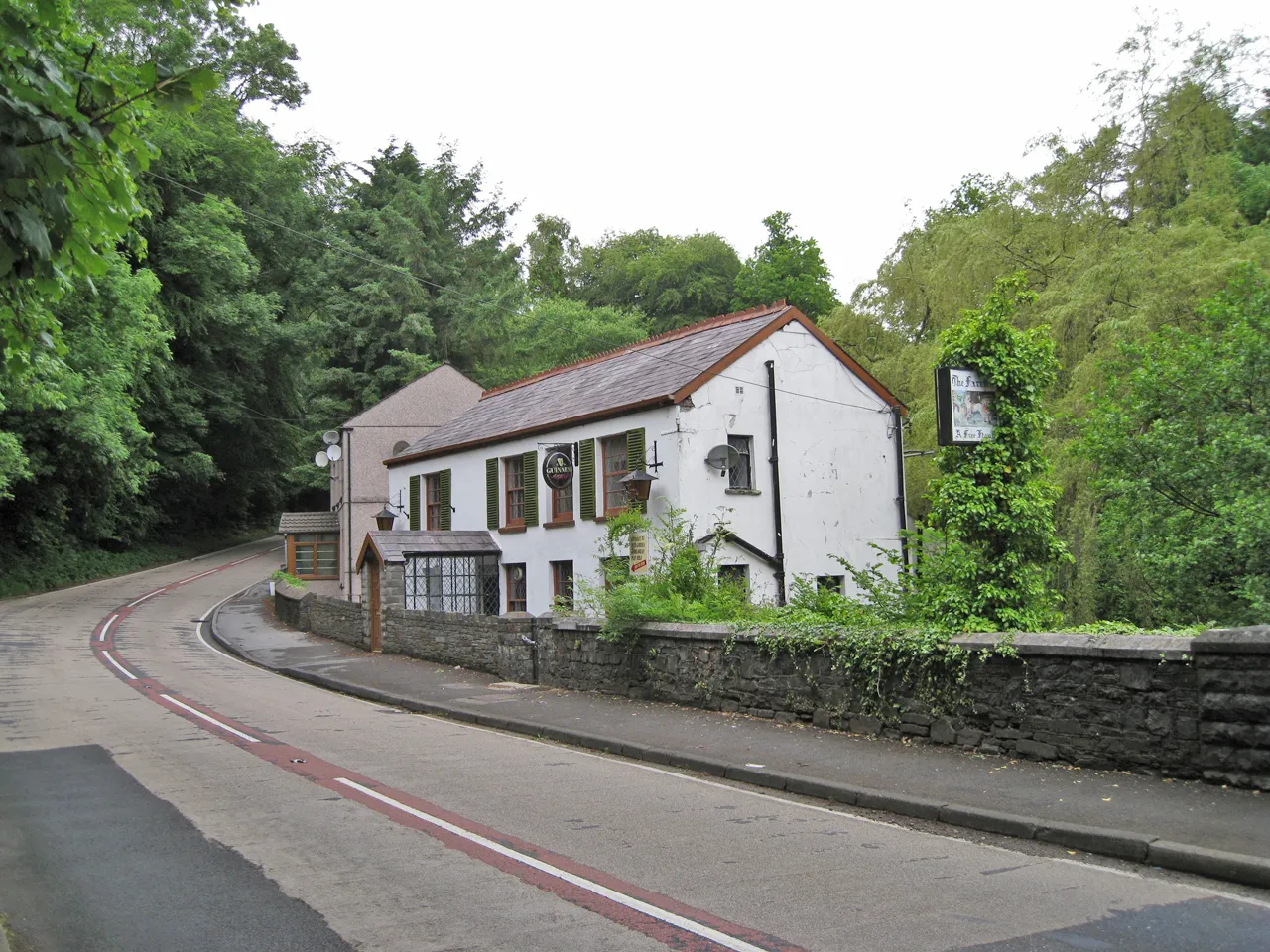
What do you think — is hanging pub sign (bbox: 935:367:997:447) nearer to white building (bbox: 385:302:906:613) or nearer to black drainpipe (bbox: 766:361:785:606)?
white building (bbox: 385:302:906:613)

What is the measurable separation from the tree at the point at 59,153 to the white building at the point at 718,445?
51.6 feet

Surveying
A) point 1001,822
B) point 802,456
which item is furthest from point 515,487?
point 1001,822

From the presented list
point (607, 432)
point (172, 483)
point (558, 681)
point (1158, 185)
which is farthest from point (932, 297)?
point (172, 483)

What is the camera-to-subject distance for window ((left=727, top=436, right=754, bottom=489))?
22531mm

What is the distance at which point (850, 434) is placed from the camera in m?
24.7

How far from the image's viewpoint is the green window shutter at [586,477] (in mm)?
23750

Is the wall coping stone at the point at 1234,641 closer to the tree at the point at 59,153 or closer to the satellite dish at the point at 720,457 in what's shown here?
the tree at the point at 59,153

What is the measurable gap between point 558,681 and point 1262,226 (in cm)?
1557

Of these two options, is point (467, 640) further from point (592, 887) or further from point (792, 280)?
point (792, 280)

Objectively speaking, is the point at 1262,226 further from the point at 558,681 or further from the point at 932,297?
the point at 558,681

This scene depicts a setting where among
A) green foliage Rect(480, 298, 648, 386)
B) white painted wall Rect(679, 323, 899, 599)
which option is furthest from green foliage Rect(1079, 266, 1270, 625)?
green foliage Rect(480, 298, 648, 386)

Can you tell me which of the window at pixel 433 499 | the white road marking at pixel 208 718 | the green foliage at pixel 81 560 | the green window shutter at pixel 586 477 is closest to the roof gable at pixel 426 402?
the window at pixel 433 499

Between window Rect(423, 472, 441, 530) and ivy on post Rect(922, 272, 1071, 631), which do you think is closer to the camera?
ivy on post Rect(922, 272, 1071, 631)

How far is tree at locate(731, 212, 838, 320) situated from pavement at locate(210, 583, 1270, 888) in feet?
146
